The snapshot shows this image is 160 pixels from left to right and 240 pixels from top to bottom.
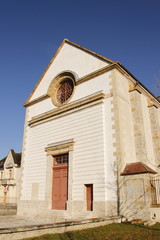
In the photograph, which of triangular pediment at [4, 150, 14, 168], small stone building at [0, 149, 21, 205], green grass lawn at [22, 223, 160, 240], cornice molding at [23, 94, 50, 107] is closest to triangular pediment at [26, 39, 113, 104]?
cornice molding at [23, 94, 50, 107]

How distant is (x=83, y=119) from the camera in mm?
14047

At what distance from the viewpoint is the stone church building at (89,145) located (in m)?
11.0

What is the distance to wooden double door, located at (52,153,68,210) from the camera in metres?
13.8

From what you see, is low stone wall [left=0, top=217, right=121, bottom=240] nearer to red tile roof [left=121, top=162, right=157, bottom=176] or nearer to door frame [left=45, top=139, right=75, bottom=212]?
red tile roof [left=121, top=162, right=157, bottom=176]

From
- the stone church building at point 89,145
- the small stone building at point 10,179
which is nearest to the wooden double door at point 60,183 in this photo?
the stone church building at point 89,145

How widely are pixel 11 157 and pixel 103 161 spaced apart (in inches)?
1179

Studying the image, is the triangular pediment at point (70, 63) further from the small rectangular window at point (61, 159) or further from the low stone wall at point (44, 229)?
the low stone wall at point (44, 229)

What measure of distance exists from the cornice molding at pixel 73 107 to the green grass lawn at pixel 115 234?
7147 millimetres

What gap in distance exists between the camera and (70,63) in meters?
16.8

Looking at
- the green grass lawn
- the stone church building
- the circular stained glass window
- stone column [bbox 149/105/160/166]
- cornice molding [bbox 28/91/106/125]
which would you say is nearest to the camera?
the green grass lawn

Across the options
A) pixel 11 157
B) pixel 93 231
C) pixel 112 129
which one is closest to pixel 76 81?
pixel 112 129

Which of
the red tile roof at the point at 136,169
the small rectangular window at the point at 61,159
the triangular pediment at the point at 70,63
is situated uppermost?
the triangular pediment at the point at 70,63

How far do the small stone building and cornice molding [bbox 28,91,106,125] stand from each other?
21501 millimetres

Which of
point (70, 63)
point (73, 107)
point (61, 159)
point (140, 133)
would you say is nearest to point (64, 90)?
point (70, 63)
